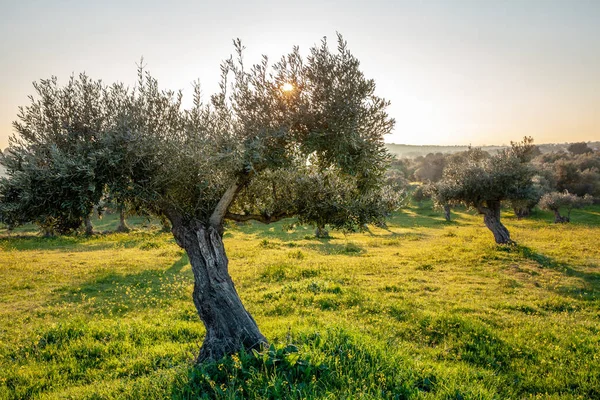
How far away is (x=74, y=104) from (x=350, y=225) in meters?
8.20

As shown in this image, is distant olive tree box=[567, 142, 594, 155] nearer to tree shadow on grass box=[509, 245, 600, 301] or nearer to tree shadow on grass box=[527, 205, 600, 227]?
tree shadow on grass box=[527, 205, 600, 227]

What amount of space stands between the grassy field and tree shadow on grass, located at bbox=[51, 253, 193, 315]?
0.10m

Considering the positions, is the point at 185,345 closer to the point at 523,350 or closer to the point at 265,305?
the point at 265,305

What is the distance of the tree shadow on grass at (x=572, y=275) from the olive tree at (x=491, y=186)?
11.8 feet

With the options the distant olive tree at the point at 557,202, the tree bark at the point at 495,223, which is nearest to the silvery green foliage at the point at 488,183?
the tree bark at the point at 495,223

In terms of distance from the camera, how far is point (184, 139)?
907 centimetres

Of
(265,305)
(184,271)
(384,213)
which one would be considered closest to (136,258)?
(184,271)

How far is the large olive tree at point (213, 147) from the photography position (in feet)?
26.8

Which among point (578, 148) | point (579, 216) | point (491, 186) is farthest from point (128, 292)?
point (578, 148)

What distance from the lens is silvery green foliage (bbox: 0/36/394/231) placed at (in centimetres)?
802

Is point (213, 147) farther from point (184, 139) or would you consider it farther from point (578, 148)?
point (578, 148)

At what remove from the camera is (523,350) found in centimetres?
1045

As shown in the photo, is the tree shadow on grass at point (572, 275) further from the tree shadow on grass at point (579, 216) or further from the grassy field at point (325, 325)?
the tree shadow on grass at point (579, 216)

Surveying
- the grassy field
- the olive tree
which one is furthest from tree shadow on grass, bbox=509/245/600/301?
the olive tree
